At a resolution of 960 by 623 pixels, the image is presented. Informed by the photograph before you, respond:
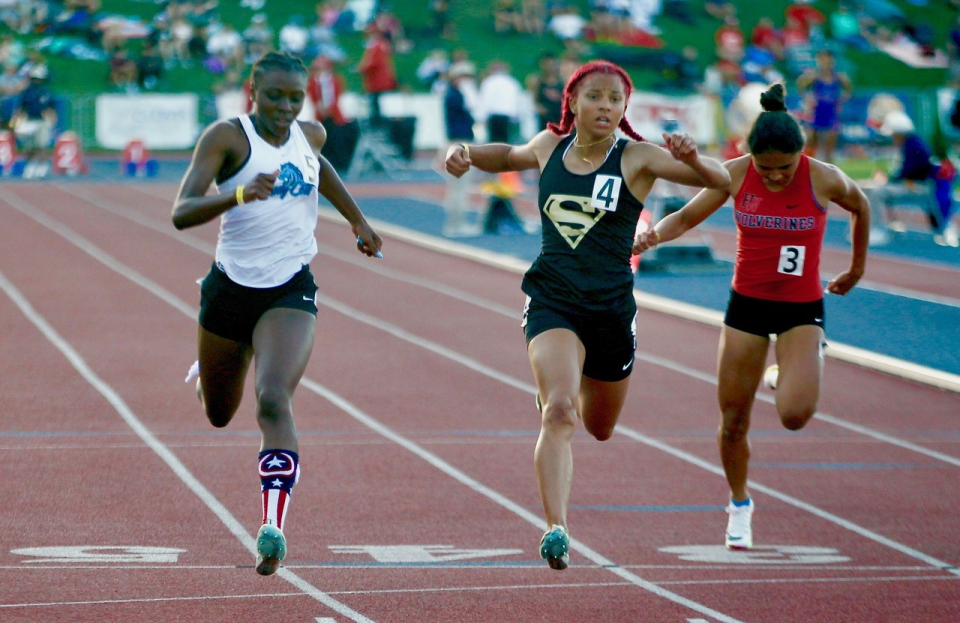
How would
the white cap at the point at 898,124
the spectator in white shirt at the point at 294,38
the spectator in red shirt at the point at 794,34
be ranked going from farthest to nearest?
the spectator in red shirt at the point at 794,34, the spectator in white shirt at the point at 294,38, the white cap at the point at 898,124

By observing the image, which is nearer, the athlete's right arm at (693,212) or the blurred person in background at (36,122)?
the athlete's right arm at (693,212)

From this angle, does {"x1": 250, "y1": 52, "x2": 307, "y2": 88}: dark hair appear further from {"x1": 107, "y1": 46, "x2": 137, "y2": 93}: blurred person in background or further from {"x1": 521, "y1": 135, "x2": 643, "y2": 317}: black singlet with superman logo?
{"x1": 107, "y1": 46, "x2": 137, "y2": 93}: blurred person in background

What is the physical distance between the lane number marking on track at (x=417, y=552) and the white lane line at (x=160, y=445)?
1.45 feet

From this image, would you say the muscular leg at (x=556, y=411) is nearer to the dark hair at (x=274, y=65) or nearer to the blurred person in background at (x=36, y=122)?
the dark hair at (x=274, y=65)

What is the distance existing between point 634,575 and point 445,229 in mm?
14083

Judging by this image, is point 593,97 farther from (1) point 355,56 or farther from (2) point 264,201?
(1) point 355,56

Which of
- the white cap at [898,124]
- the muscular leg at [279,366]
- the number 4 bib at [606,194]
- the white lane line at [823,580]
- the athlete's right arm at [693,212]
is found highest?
Answer: the number 4 bib at [606,194]

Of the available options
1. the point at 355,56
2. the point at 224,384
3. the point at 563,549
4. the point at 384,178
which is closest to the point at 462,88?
the point at 384,178

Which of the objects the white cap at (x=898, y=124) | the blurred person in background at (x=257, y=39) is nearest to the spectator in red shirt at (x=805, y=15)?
the blurred person in background at (x=257, y=39)

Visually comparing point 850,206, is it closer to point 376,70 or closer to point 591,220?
point 591,220

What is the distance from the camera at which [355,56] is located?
33250 millimetres

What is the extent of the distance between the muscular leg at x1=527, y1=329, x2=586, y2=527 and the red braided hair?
90 centimetres

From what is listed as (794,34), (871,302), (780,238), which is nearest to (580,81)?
(780,238)

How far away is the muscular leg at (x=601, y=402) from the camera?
584 cm
